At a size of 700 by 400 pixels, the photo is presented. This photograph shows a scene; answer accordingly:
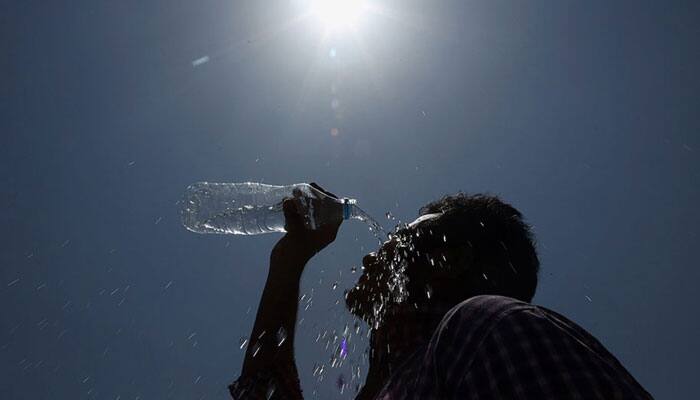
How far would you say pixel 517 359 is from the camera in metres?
1.06

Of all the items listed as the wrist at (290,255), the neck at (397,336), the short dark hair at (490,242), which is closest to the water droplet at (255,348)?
the wrist at (290,255)

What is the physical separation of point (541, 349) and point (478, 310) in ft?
0.66

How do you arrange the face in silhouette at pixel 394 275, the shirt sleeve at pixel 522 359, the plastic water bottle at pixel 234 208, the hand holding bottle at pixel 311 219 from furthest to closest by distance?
the plastic water bottle at pixel 234 208 < the hand holding bottle at pixel 311 219 < the face in silhouette at pixel 394 275 < the shirt sleeve at pixel 522 359

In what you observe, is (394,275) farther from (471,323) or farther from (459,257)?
(471,323)

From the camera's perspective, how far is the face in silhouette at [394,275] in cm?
240

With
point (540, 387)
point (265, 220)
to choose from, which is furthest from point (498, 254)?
point (265, 220)

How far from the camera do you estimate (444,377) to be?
1218 mm

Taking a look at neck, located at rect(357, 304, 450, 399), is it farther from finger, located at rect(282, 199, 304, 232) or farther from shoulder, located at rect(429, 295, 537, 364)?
finger, located at rect(282, 199, 304, 232)

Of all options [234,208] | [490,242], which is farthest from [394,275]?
[234,208]

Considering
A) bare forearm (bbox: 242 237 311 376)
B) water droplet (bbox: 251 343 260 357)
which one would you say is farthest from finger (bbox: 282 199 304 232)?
water droplet (bbox: 251 343 260 357)

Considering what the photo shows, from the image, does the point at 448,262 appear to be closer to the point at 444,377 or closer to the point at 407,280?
the point at 407,280

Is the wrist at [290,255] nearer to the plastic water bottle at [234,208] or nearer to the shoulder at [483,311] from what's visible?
the plastic water bottle at [234,208]

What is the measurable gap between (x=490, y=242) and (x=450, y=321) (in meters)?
1.23

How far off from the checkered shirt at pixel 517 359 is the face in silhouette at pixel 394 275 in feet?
3.58
